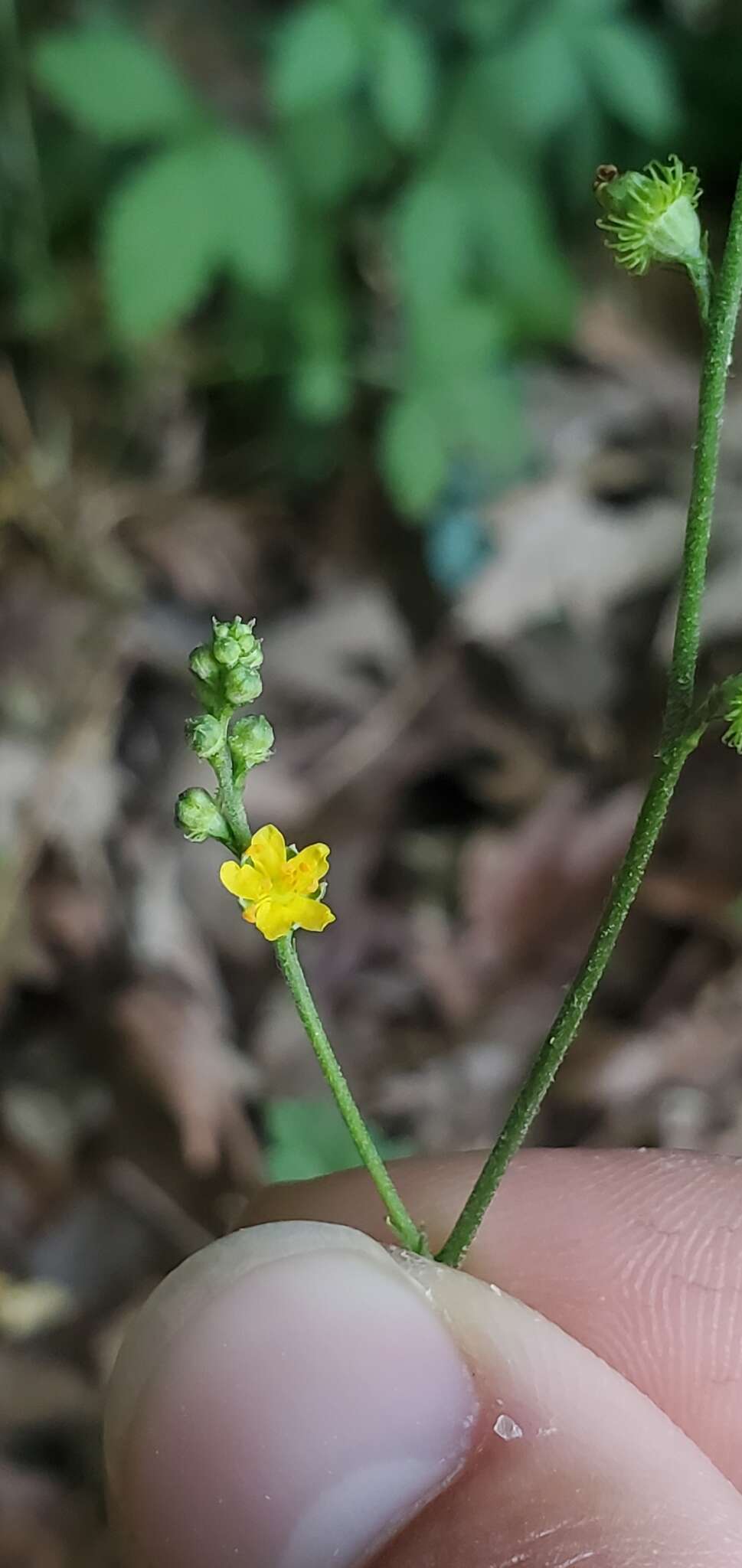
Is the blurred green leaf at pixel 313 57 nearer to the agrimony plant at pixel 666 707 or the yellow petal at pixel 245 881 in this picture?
the agrimony plant at pixel 666 707

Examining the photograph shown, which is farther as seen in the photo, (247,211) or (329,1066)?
(247,211)

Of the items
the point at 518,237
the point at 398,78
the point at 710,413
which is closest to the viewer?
the point at 710,413

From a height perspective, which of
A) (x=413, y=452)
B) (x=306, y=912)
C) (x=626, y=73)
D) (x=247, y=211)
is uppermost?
(x=247, y=211)

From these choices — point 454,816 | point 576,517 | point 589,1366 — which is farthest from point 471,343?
point 589,1366

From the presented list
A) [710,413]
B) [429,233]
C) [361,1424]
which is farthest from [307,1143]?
[429,233]

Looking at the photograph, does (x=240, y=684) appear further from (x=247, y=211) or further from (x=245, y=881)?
(x=247, y=211)

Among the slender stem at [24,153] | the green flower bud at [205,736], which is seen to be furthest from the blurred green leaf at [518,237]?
the green flower bud at [205,736]
